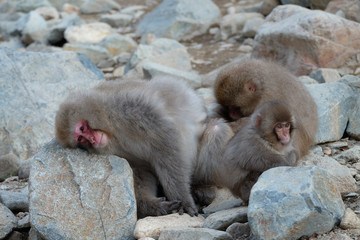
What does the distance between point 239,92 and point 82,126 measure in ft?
6.22

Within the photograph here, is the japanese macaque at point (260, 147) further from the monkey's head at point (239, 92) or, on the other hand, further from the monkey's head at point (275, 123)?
the monkey's head at point (239, 92)

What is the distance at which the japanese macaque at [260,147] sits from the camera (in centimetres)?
483

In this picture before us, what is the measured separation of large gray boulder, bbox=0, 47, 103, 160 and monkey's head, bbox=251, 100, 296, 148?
3.43 metres

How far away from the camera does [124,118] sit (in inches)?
190

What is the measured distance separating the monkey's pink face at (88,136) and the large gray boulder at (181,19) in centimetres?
866

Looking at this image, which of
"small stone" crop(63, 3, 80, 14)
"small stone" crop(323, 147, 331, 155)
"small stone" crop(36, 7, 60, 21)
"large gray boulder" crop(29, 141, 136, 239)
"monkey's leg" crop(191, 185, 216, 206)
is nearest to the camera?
"large gray boulder" crop(29, 141, 136, 239)

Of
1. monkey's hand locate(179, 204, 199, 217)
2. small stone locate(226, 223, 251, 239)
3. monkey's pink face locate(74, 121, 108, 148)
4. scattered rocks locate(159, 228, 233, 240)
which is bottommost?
monkey's hand locate(179, 204, 199, 217)

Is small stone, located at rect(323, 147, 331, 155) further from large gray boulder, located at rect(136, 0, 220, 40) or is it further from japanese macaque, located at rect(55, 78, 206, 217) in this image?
large gray boulder, located at rect(136, 0, 220, 40)

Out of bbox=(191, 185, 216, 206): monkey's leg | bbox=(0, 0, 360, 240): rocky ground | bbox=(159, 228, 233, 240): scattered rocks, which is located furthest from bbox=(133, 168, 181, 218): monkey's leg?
bbox=(0, 0, 360, 240): rocky ground

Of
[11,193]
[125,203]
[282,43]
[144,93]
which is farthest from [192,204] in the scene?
[282,43]

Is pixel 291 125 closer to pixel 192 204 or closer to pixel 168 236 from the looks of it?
pixel 192 204

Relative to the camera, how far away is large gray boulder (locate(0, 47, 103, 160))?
7.41 meters

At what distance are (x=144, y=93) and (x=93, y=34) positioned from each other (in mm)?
9360

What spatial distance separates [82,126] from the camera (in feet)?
15.6
